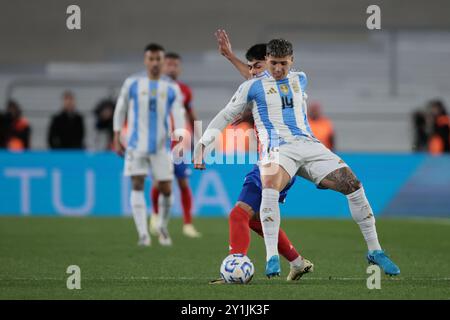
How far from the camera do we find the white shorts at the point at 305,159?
7469mm

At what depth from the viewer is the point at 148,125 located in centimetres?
1148

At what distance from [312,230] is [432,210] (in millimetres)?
3807

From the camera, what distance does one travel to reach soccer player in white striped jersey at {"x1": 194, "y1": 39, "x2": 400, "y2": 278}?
739 centimetres

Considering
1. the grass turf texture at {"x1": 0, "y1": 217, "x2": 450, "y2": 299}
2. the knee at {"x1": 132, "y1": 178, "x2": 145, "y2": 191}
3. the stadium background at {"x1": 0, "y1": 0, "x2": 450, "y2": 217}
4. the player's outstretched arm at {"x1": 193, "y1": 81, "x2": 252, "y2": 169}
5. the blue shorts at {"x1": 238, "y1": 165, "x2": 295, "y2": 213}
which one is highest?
the stadium background at {"x1": 0, "y1": 0, "x2": 450, "y2": 217}

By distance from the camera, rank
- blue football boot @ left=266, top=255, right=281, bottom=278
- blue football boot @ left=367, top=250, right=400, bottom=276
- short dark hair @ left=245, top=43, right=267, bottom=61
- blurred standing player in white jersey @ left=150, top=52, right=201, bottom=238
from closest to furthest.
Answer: blue football boot @ left=266, top=255, right=281, bottom=278 < blue football boot @ left=367, top=250, right=400, bottom=276 < short dark hair @ left=245, top=43, right=267, bottom=61 < blurred standing player in white jersey @ left=150, top=52, right=201, bottom=238

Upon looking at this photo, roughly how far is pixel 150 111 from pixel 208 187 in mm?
5094

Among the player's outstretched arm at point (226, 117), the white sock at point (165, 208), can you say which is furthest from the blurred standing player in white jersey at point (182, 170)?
the player's outstretched arm at point (226, 117)

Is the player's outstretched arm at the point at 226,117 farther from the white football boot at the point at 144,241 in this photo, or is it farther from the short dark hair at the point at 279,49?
the white football boot at the point at 144,241

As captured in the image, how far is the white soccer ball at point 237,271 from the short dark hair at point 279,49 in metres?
1.49

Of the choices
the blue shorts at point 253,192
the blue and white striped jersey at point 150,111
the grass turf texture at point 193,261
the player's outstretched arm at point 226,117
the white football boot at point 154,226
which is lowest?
the grass turf texture at point 193,261

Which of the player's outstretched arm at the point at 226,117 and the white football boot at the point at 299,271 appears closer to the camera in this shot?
the player's outstretched arm at the point at 226,117

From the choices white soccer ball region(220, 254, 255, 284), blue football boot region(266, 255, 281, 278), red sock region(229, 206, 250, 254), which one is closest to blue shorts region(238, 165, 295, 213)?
red sock region(229, 206, 250, 254)

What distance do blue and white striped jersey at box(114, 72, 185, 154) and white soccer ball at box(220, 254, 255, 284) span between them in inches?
167

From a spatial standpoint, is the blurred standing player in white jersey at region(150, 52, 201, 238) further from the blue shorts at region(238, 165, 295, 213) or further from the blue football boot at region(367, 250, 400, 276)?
the blue football boot at region(367, 250, 400, 276)
